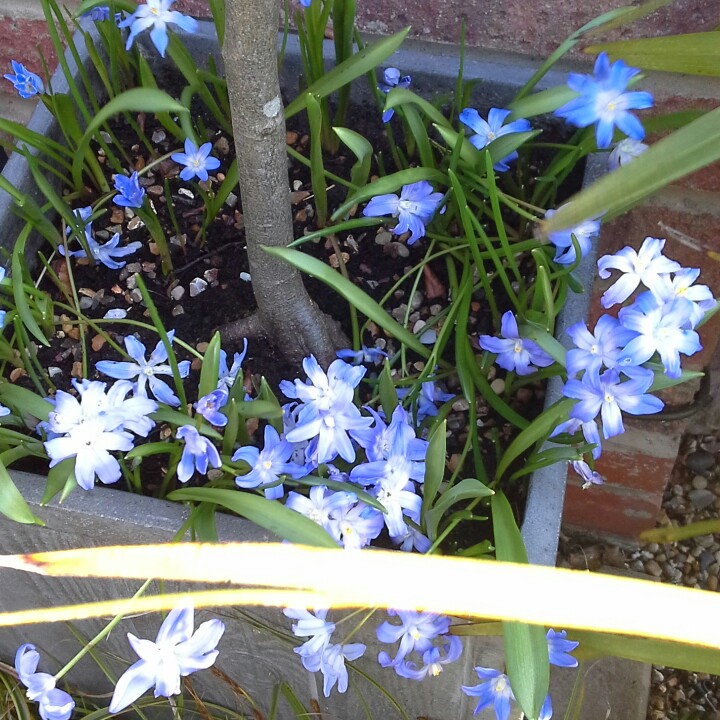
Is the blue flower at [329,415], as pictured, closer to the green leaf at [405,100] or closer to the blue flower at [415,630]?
the blue flower at [415,630]

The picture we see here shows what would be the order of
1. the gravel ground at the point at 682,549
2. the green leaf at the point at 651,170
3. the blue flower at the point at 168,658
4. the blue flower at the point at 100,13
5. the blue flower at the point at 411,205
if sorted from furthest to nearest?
the gravel ground at the point at 682,549
the blue flower at the point at 100,13
the blue flower at the point at 411,205
the blue flower at the point at 168,658
the green leaf at the point at 651,170

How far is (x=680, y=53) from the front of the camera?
2.41 feet

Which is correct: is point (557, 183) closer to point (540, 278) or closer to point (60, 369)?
point (540, 278)

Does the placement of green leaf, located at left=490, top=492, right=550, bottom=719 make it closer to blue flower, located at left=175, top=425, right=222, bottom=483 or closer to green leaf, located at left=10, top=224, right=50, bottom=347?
blue flower, located at left=175, top=425, right=222, bottom=483

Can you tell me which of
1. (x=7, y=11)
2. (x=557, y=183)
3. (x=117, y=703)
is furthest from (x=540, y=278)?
(x=7, y=11)

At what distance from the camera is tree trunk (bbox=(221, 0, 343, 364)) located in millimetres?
674

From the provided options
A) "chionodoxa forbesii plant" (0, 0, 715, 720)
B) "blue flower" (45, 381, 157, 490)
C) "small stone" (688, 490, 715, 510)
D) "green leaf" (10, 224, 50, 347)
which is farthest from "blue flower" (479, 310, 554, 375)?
"small stone" (688, 490, 715, 510)

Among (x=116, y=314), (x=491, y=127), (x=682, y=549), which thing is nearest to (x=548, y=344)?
(x=491, y=127)

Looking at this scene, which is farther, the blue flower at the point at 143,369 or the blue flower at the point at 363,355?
the blue flower at the point at 363,355

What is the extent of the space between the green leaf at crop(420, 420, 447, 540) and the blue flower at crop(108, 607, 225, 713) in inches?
8.5

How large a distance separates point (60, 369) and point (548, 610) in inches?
24.5

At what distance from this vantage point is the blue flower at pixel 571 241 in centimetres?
82

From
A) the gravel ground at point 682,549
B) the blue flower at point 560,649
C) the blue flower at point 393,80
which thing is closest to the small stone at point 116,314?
the blue flower at point 393,80

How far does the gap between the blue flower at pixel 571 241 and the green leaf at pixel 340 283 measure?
173mm
